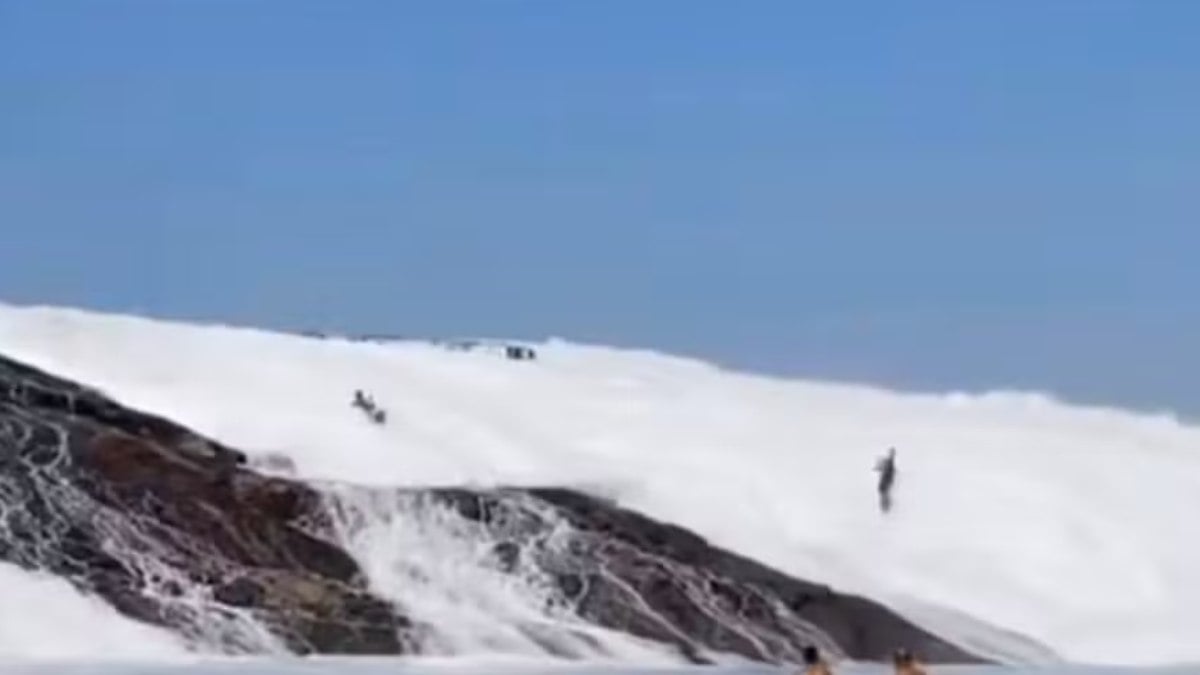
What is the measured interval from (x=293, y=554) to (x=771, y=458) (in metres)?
13.6

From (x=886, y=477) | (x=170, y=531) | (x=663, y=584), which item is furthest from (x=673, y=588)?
(x=170, y=531)

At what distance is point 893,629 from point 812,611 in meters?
1.68

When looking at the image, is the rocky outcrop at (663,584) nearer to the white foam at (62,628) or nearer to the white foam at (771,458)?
the white foam at (771,458)

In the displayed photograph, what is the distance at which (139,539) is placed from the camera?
64.9m

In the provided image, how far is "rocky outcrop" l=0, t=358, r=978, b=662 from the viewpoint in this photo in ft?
205

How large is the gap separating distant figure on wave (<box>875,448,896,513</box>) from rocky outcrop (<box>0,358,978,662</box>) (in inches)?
227

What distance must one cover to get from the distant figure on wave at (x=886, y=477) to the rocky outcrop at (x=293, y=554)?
5757 mm

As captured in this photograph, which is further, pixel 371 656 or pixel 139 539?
pixel 139 539

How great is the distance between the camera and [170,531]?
6538cm

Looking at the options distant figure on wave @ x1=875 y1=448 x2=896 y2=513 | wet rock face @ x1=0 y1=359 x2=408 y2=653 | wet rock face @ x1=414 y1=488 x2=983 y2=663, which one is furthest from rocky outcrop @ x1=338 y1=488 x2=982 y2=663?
distant figure on wave @ x1=875 y1=448 x2=896 y2=513

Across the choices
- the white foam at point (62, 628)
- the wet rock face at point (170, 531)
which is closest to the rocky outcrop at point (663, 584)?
the wet rock face at point (170, 531)

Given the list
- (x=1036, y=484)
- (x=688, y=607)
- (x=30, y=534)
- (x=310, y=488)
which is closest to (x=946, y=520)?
(x=1036, y=484)

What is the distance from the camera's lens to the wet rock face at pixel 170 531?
203 feet

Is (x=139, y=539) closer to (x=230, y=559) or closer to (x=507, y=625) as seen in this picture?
(x=230, y=559)
